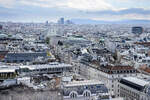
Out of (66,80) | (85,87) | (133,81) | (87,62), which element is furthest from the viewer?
(87,62)

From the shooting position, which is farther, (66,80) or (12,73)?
(12,73)

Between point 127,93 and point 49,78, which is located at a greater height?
point 49,78

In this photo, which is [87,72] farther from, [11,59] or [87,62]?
[11,59]

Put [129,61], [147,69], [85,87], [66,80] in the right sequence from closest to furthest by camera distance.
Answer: [85,87] < [66,80] < [147,69] < [129,61]

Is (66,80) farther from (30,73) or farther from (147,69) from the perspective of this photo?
(147,69)

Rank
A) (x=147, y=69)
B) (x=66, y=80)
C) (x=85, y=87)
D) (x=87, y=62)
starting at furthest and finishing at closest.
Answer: (x=87, y=62) → (x=147, y=69) → (x=66, y=80) → (x=85, y=87)

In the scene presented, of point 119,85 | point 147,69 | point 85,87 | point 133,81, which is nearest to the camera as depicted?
point 85,87

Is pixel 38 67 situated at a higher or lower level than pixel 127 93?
higher

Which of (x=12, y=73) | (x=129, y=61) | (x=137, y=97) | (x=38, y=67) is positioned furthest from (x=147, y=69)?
(x=12, y=73)

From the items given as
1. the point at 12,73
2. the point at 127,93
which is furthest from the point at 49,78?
the point at 127,93
